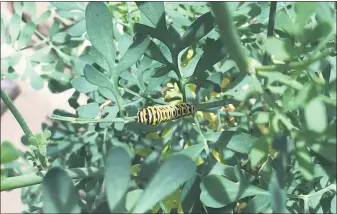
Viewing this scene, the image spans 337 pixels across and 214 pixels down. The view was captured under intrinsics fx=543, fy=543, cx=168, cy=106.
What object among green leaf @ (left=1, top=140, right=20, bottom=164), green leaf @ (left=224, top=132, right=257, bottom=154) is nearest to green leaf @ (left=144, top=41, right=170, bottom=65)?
green leaf @ (left=224, top=132, right=257, bottom=154)

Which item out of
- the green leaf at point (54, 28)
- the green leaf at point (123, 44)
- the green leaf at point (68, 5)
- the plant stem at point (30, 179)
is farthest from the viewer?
the green leaf at point (54, 28)

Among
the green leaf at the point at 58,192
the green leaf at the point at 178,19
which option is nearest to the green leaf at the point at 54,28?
the green leaf at the point at 178,19

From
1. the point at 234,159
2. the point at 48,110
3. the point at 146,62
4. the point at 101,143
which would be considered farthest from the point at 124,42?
the point at 48,110

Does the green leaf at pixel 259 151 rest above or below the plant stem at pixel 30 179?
above

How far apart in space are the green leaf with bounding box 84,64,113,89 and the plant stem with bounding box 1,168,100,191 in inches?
3.7

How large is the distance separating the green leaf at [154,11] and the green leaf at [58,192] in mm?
210

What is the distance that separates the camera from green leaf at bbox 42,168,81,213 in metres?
0.35

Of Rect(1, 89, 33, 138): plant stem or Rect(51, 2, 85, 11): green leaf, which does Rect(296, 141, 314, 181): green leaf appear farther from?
Rect(51, 2, 85, 11): green leaf

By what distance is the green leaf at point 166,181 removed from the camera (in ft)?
1.18

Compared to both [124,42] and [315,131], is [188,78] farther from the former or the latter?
[315,131]

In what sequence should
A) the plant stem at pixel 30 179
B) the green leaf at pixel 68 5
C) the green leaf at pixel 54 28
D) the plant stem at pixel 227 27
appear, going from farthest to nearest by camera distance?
the green leaf at pixel 54 28
the green leaf at pixel 68 5
the plant stem at pixel 30 179
the plant stem at pixel 227 27

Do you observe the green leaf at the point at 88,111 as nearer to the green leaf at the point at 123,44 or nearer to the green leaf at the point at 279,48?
the green leaf at the point at 123,44

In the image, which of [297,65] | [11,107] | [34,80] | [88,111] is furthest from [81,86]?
[297,65]

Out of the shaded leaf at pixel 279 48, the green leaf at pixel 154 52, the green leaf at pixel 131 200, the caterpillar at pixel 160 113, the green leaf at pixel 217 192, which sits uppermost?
the shaded leaf at pixel 279 48
